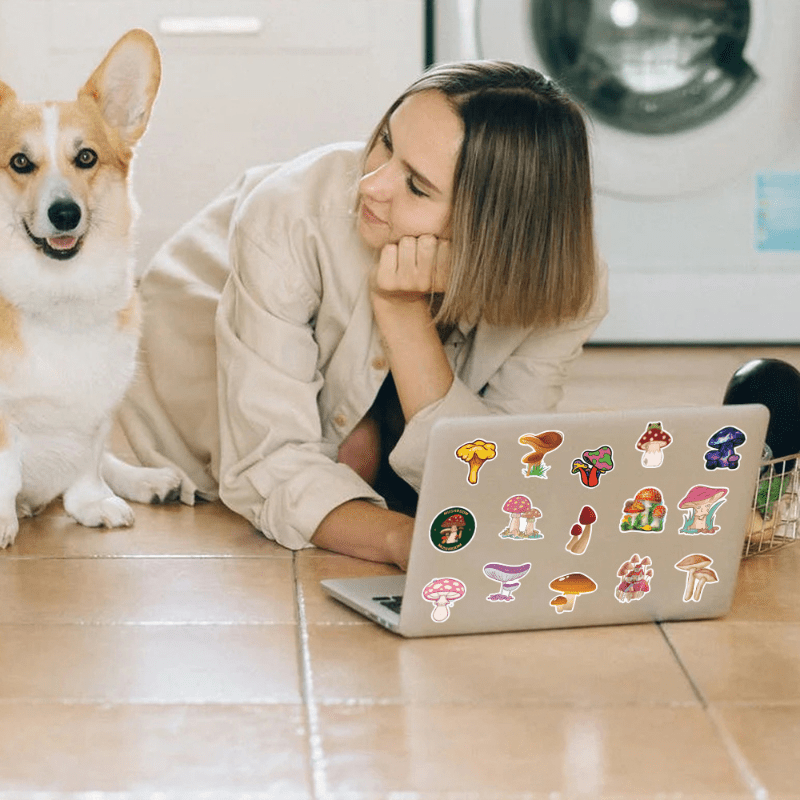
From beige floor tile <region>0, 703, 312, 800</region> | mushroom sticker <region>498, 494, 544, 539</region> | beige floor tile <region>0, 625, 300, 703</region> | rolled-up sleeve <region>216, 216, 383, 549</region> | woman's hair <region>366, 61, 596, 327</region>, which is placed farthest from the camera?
rolled-up sleeve <region>216, 216, 383, 549</region>

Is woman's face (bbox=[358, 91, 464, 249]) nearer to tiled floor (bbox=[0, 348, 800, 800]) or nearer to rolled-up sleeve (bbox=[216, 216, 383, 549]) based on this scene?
rolled-up sleeve (bbox=[216, 216, 383, 549])

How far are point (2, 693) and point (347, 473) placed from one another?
1.92ft

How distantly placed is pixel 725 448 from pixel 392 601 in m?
0.41

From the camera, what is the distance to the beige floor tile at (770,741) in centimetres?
116

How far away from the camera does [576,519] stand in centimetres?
143

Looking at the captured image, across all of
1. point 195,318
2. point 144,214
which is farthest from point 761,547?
point 144,214

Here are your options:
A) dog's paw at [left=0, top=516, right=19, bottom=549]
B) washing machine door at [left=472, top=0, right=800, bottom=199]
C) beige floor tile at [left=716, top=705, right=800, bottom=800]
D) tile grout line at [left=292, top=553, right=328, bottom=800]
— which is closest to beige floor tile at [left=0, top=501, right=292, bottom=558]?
dog's paw at [left=0, top=516, right=19, bottom=549]

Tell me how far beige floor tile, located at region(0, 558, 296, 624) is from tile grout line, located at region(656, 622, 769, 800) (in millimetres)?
448

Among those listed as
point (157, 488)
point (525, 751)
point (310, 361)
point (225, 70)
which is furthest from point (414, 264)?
point (225, 70)

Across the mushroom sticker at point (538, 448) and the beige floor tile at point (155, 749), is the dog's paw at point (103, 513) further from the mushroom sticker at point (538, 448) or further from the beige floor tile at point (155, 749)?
the mushroom sticker at point (538, 448)

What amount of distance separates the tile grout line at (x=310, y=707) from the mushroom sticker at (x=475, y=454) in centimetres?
26

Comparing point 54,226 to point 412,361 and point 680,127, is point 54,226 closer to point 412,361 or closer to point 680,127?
point 412,361

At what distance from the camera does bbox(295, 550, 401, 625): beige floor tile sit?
4.98 feet

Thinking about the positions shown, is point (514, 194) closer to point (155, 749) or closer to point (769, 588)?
point (769, 588)
